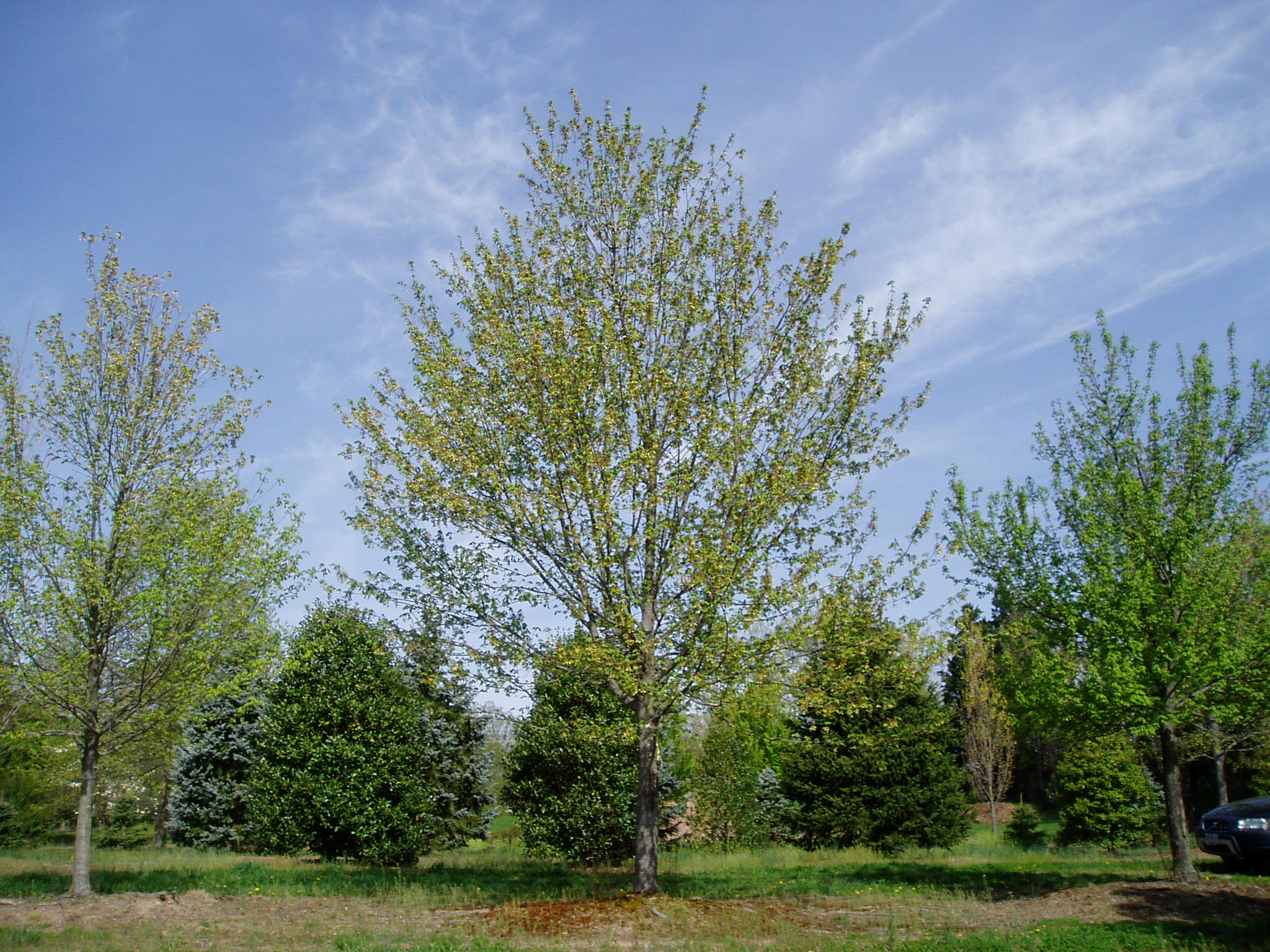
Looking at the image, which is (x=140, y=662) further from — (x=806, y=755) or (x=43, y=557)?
(x=806, y=755)

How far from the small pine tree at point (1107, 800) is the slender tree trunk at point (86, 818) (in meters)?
24.6

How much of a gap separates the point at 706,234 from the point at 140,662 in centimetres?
1155

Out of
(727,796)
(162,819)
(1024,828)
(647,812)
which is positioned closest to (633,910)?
(647,812)

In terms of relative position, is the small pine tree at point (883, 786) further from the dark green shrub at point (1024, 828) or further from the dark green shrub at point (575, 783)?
the dark green shrub at point (575, 783)

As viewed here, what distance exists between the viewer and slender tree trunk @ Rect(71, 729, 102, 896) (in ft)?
40.7

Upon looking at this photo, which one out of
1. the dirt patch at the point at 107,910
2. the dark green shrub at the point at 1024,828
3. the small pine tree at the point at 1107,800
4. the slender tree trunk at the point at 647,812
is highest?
the slender tree trunk at the point at 647,812

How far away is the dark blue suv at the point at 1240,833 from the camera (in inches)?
533

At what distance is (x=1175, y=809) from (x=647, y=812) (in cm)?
845

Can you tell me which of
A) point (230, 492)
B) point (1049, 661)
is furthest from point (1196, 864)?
point (230, 492)

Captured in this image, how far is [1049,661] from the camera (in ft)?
40.4

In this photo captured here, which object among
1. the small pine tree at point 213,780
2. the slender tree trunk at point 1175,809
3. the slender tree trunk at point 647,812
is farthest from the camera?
the small pine tree at point 213,780

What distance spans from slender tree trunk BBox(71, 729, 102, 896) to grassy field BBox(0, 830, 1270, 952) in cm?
48

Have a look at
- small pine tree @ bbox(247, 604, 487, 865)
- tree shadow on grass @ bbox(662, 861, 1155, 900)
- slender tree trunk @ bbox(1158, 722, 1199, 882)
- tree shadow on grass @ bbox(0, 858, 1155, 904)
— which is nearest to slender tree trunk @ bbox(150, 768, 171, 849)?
small pine tree @ bbox(247, 604, 487, 865)

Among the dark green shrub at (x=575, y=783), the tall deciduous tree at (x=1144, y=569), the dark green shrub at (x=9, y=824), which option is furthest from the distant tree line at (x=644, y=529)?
the dark green shrub at (x=9, y=824)
